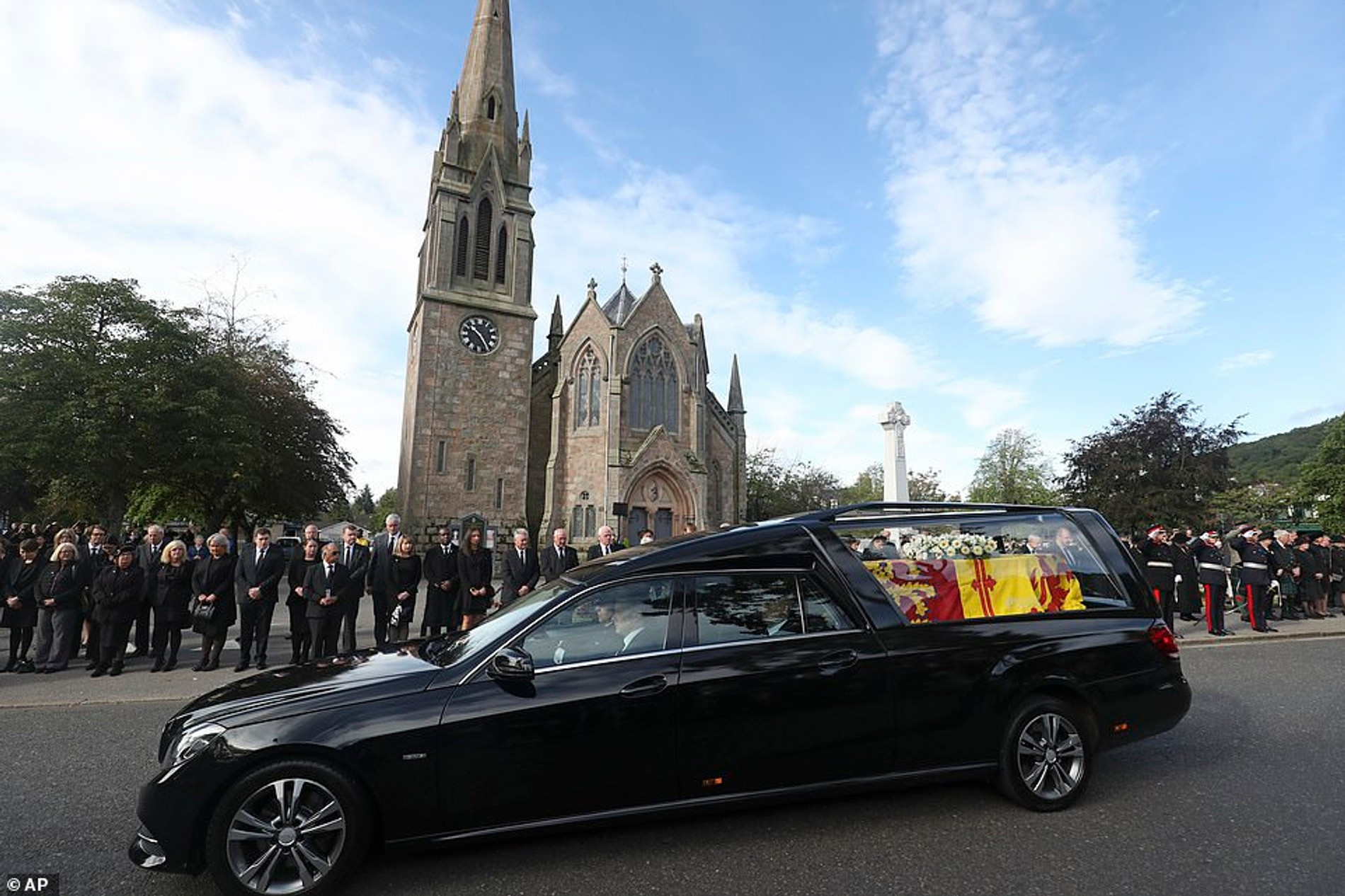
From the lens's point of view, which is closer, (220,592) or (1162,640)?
(1162,640)

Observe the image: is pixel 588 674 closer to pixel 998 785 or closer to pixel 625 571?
pixel 625 571

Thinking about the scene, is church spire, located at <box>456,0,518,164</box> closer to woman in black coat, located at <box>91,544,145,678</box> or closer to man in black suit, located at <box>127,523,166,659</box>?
man in black suit, located at <box>127,523,166,659</box>

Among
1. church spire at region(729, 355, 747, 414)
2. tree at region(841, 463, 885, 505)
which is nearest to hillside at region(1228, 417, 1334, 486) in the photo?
tree at region(841, 463, 885, 505)

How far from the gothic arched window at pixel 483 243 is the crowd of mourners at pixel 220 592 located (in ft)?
71.1

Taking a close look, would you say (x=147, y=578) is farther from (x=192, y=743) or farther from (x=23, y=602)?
(x=192, y=743)

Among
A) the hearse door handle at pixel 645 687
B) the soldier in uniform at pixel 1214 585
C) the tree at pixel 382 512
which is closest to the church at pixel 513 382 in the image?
the soldier in uniform at pixel 1214 585

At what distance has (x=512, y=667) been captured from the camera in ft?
10.2

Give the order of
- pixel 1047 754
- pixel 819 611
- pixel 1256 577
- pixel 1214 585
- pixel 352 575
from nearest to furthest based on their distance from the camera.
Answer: pixel 819 611 < pixel 1047 754 < pixel 352 575 < pixel 1214 585 < pixel 1256 577

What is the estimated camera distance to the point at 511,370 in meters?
28.7

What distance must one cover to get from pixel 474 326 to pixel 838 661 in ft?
89.1

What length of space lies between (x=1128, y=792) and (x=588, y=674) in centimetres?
346

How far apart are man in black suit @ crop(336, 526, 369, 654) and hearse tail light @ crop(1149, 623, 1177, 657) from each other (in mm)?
8502

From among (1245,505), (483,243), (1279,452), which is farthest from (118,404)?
(1279,452)

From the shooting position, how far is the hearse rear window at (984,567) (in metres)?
4.04
